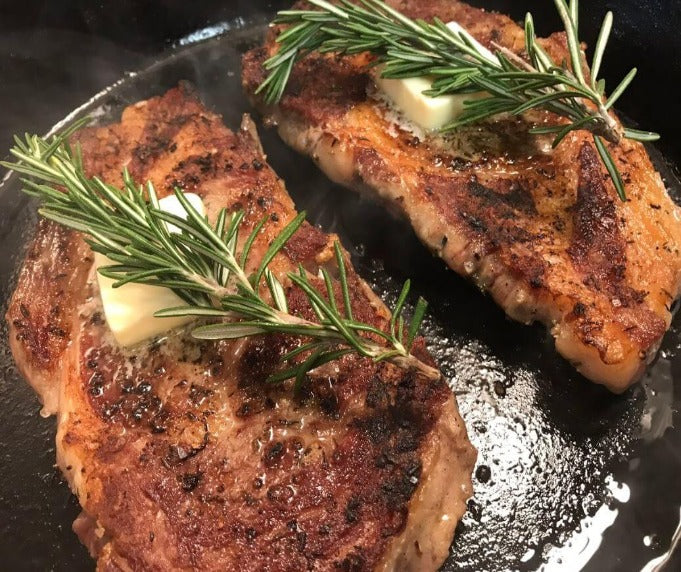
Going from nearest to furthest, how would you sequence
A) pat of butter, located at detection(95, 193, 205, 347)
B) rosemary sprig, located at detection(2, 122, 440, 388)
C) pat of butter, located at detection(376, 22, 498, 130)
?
rosemary sprig, located at detection(2, 122, 440, 388), pat of butter, located at detection(95, 193, 205, 347), pat of butter, located at detection(376, 22, 498, 130)

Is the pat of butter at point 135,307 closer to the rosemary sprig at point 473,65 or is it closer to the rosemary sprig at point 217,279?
the rosemary sprig at point 217,279

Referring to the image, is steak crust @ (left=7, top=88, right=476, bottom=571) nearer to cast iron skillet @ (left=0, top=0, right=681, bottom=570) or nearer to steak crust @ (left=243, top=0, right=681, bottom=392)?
cast iron skillet @ (left=0, top=0, right=681, bottom=570)

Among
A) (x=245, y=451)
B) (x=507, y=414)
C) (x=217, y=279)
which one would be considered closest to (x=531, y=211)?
(x=507, y=414)

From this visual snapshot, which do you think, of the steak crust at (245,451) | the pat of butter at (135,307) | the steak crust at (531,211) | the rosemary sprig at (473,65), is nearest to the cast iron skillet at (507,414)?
the steak crust at (531,211)

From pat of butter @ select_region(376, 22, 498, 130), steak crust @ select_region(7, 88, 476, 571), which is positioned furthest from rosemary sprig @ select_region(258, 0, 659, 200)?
steak crust @ select_region(7, 88, 476, 571)

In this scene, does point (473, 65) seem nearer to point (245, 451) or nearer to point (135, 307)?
point (135, 307)

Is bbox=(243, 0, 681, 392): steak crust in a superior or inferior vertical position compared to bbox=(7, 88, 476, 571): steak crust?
superior

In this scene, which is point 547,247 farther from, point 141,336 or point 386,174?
point 141,336

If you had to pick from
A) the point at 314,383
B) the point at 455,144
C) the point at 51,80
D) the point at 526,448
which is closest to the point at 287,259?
the point at 314,383
